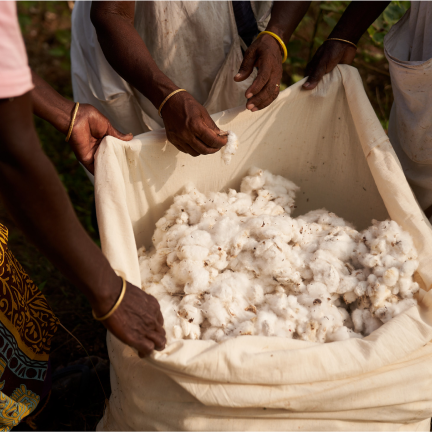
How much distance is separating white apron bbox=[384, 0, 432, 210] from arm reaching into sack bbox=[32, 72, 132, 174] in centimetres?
104

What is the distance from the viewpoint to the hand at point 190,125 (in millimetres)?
1283

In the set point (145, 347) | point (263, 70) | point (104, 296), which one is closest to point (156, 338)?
point (145, 347)

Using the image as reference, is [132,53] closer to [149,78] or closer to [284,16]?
[149,78]

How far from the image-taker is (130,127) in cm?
183

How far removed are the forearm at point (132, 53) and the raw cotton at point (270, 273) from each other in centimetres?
42

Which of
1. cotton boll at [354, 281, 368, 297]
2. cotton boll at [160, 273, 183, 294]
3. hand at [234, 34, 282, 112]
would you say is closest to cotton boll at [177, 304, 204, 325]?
cotton boll at [160, 273, 183, 294]

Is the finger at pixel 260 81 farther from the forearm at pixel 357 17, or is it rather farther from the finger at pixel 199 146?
the forearm at pixel 357 17

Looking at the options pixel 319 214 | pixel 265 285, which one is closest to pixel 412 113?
pixel 319 214

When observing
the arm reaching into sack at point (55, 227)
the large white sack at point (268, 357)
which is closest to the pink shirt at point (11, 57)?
the arm reaching into sack at point (55, 227)

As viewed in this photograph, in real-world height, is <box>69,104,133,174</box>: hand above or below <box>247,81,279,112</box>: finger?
below

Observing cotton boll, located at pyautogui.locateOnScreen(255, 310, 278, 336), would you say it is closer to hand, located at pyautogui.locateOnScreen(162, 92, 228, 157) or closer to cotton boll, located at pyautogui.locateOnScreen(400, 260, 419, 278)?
cotton boll, located at pyautogui.locateOnScreen(400, 260, 419, 278)

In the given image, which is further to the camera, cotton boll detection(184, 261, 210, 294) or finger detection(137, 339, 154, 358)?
cotton boll detection(184, 261, 210, 294)

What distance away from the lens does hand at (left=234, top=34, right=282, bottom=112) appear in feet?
4.66

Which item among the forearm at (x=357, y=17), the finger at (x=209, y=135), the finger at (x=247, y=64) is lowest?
the finger at (x=209, y=135)
